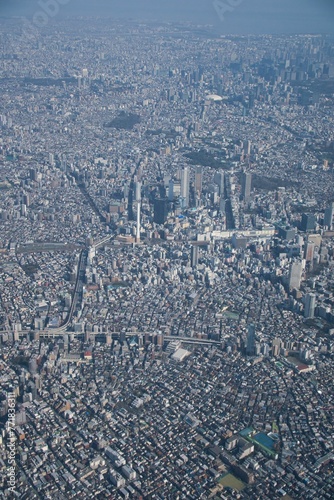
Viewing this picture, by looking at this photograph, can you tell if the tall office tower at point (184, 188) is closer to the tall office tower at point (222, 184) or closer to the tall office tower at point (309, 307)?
the tall office tower at point (222, 184)

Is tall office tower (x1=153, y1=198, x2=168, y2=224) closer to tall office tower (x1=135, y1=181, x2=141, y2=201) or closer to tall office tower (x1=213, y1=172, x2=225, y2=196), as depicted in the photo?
tall office tower (x1=135, y1=181, x2=141, y2=201)

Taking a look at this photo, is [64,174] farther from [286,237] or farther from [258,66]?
→ [258,66]

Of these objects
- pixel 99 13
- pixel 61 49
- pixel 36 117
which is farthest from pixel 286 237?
pixel 99 13

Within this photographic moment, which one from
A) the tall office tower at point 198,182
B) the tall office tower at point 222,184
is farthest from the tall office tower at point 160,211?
the tall office tower at point 222,184

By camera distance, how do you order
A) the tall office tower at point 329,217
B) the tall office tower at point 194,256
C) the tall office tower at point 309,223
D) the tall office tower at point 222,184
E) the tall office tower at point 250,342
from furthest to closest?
the tall office tower at point 222,184
the tall office tower at point 329,217
the tall office tower at point 309,223
the tall office tower at point 194,256
the tall office tower at point 250,342

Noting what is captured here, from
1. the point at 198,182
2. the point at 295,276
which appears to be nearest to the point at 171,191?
the point at 198,182

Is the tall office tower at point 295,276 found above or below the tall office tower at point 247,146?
above

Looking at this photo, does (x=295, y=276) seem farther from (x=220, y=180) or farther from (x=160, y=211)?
(x=220, y=180)
